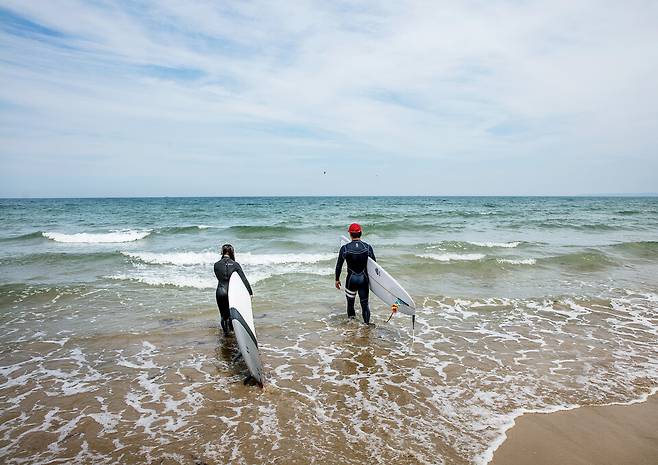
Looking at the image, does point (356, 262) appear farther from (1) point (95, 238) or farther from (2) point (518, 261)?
(1) point (95, 238)

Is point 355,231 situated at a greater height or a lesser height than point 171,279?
greater

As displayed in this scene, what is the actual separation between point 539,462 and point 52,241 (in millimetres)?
25807

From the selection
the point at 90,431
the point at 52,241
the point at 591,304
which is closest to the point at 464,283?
the point at 591,304

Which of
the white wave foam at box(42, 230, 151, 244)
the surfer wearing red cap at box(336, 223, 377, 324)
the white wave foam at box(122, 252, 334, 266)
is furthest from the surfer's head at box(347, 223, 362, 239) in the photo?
the white wave foam at box(42, 230, 151, 244)

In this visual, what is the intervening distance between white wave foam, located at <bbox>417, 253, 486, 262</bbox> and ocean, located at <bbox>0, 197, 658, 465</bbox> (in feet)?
5.03

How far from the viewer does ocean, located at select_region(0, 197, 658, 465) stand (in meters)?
4.33

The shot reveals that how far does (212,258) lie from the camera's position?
16750 mm

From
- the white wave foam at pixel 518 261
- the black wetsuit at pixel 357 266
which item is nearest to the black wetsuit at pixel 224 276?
the black wetsuit at pixel 357 266

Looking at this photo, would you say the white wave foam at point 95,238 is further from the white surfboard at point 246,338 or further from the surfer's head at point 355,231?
the white surfboard at point 246,338

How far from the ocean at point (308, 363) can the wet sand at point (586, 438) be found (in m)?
0.22

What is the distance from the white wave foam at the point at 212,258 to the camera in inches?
626

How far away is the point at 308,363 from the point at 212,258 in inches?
449

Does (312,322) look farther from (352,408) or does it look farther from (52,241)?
(52,241)

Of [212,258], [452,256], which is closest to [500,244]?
[452,256]
